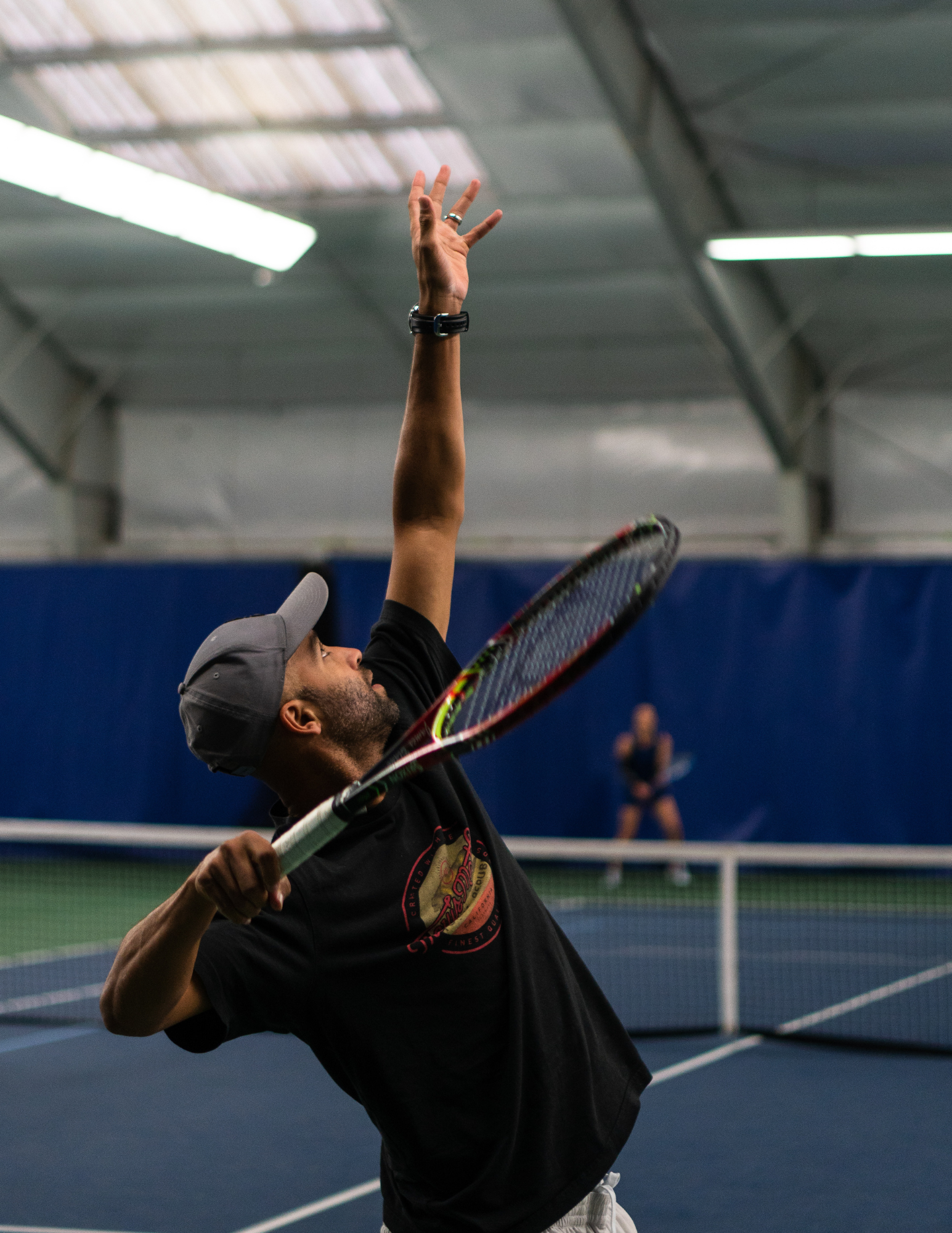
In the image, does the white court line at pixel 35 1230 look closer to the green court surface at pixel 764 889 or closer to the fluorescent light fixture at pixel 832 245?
the green court surface at pixel 764 889

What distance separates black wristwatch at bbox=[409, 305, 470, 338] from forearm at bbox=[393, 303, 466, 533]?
0.01 metres

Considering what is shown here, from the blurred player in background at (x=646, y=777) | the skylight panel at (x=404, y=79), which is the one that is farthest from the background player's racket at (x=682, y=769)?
the skylight panel at (x=404, y=79)

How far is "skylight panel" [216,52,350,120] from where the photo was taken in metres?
12.3

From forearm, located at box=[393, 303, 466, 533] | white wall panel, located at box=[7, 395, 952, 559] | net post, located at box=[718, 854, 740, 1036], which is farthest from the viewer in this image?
white wall panel, located at box=[7, 395, 952, 559]

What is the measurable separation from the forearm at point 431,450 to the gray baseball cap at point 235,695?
514mm

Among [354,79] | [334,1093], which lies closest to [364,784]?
[334,1093]


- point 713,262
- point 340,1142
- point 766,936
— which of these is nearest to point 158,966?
point 340,1142

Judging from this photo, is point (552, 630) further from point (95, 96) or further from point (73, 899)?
point (95, 96)

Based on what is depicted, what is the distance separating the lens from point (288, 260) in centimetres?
1221

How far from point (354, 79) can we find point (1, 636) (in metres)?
6.21

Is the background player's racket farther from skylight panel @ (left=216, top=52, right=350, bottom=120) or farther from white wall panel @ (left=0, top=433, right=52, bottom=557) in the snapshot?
white wall panel @ (left=0, top=433, right=52, bottom=557)

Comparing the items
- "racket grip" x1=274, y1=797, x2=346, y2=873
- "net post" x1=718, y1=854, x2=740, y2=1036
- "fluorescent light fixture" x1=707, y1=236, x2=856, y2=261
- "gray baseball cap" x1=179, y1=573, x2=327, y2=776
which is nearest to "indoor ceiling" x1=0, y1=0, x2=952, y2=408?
"fluorescent light fixture" x1=707, y1=236, x2=856, y2=261

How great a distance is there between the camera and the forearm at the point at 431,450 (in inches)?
101

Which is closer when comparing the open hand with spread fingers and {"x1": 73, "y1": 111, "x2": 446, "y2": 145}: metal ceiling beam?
the open hand with spread fingers
